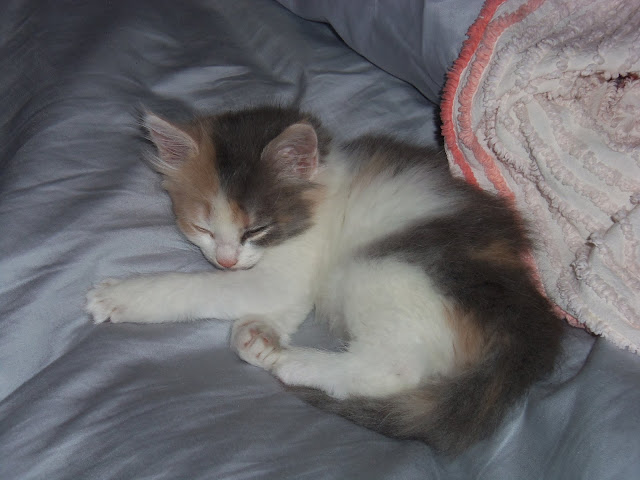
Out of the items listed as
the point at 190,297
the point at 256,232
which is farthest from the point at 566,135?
the point at 190,297

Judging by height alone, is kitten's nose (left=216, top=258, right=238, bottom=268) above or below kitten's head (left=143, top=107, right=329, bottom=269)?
below

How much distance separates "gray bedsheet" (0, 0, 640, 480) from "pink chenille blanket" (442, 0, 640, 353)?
0.59 feet

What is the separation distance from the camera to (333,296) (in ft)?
6.03

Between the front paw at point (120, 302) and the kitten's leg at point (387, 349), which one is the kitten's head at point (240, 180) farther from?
the kitten's leg at point (387, 349)

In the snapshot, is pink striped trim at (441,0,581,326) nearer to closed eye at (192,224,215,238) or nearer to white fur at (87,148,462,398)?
white fur at (87,148,462,398)

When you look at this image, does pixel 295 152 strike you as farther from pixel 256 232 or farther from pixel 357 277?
pixel 357 277

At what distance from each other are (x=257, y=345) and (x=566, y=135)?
1.05 m

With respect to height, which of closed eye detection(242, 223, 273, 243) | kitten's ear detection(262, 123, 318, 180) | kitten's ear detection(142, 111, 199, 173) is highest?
kitten's ear detection(262, 123, 318, 180)

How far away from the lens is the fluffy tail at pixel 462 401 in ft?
4.58

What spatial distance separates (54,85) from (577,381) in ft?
6.57

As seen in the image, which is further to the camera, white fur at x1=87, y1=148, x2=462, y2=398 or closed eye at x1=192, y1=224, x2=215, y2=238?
closed eye at x1=192, y1=224, x2=215, y2=238

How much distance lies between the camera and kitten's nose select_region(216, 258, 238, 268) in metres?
1.84

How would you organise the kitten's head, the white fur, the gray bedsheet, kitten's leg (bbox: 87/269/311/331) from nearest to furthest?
the gray bedsheet, the white fur, kitten's leg (bbox: 87/269/311/331), the kitten's head

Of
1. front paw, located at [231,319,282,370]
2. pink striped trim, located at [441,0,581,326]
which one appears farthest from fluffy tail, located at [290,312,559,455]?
pink striped trim, located at [441,0,581,326]
